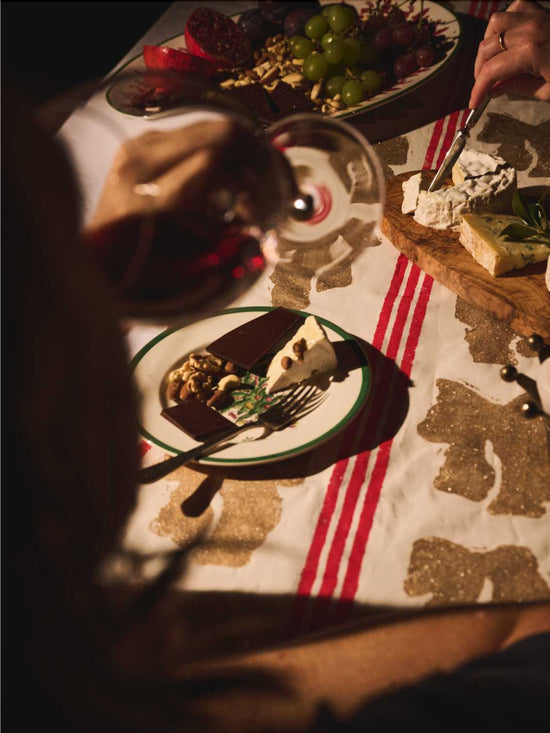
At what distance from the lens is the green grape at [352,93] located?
1.44 m

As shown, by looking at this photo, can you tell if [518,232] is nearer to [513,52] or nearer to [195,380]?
[513,52]

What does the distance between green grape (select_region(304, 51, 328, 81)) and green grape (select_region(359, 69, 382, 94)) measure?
11 centimetres

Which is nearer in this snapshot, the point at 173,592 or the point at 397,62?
A: the point at 173,592

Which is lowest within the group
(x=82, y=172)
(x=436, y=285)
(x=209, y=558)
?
(x=436, y=285)

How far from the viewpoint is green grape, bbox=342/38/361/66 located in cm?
151

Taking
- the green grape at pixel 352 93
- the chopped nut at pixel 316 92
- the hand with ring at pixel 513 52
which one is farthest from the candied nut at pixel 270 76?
the hand with ring at pixel 513 52

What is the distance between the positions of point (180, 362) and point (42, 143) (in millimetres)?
566

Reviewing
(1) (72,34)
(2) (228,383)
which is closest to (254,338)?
(2) (228,383)

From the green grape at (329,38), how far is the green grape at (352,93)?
0.15 meters

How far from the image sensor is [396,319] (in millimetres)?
1028

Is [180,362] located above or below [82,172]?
below

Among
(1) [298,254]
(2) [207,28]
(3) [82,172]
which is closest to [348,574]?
(1) [298,254]

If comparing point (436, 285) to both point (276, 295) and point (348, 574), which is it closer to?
point (276, 295)

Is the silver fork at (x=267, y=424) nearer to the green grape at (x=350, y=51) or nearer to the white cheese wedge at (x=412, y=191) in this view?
the white cheese wedge at (x=412, y=191)
